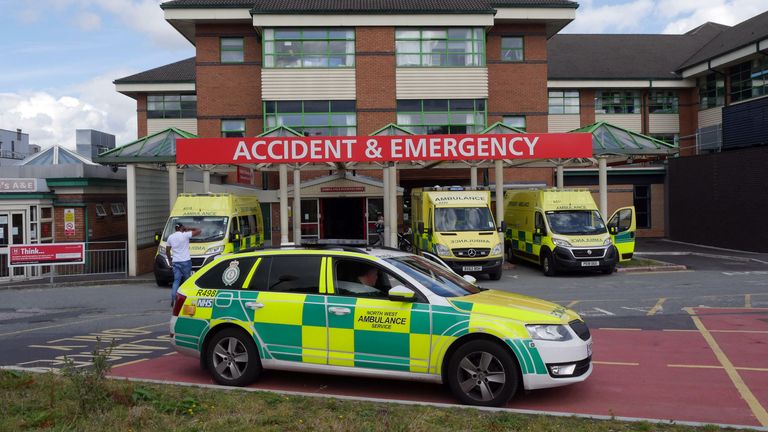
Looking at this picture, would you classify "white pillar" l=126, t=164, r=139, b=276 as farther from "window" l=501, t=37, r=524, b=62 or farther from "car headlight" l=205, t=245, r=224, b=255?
"window" l=501, t=37, r=524, b=62

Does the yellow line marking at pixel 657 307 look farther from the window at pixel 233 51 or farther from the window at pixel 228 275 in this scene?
the window at pixel 233 51

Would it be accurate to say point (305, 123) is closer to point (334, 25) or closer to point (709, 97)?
point (334, 25)

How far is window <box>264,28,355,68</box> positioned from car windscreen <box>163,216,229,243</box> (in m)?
11.3

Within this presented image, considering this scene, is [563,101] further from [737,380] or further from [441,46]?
[737,380]

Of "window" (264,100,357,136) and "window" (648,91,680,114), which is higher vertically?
"window" (648,91,680,114)

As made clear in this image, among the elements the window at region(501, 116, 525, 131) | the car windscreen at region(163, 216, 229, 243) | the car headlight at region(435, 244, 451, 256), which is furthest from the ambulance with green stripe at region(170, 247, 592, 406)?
the window at region(501, 116, 525, 131)

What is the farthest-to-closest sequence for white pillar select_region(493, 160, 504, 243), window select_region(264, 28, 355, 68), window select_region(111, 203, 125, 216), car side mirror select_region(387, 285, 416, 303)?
window select_region(264, 28, 355, 68) < window select_region(111, 203, 125, 216) < white pillar select_region(493, 160, 504, 243) < car side mirror select_region(387, 285, 416, 303)

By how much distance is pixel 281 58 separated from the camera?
28.1 meters

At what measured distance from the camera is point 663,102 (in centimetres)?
3788

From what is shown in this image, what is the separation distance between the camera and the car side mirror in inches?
259

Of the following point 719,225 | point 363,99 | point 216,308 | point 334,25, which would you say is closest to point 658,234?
point 719,225

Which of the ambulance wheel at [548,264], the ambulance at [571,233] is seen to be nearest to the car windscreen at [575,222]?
the ambulance at [571,233]

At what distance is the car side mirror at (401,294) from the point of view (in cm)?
657

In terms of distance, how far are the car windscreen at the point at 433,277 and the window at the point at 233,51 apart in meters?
24.3
